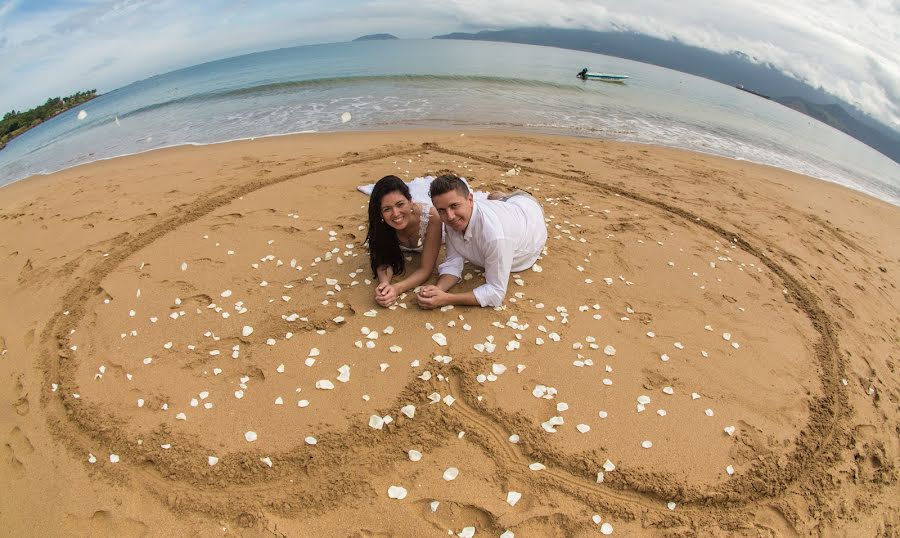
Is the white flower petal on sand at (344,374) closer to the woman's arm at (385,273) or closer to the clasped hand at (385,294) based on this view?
the clasped hand at (385,294)

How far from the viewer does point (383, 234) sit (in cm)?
482

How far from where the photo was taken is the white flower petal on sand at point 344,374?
3.97m

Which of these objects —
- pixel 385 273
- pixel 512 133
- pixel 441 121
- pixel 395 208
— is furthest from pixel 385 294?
pixel 441 121

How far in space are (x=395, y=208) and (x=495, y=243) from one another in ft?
3.88

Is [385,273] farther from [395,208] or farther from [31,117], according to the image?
[31,117]

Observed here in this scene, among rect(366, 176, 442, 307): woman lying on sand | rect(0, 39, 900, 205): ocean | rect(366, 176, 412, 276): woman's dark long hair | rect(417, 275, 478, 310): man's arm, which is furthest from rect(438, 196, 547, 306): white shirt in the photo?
rect(0, 39, 900, 205): ocean

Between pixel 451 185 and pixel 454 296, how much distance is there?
1.37 meters

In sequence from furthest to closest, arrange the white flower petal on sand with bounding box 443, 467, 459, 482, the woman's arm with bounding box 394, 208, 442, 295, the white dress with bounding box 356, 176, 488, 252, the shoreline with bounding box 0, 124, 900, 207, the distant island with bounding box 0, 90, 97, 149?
the distant island with bounding box 0, 90, 97, 149 < the shoreline with bounding box 0, 124, 900, 207 < the white dress with bounding box 356, 176, 488, 252 < the woman's arm with bounding box 394, 208, 442, 295 < the white flower petal on sand with bounding box 443, 467, 459, 482

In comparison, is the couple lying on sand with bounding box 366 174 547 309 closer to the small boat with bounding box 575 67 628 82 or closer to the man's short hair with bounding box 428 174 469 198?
the man's short hair with bounding box 428 174 469 198

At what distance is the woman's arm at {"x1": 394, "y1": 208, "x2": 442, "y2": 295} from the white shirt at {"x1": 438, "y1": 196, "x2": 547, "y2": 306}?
129mm

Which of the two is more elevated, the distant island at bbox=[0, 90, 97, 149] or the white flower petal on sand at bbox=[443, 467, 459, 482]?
the distant island at bbox=[0, 90, 97, 149]

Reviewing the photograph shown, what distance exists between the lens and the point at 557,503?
9.78 feet

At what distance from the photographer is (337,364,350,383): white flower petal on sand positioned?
156 inches

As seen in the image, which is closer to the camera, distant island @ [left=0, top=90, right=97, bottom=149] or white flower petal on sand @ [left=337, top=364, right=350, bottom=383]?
white flower petal on sand @ [left=337, top=364, right=350, bottom=383]
